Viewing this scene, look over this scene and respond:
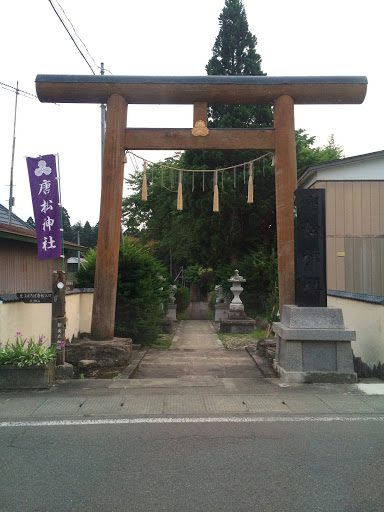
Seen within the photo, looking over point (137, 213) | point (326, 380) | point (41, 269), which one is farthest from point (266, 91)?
point (137, 213)

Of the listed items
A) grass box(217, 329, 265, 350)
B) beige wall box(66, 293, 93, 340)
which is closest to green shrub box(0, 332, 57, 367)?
beige wall box(66, 293, 93, 340)

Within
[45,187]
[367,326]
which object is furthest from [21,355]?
[367,326]

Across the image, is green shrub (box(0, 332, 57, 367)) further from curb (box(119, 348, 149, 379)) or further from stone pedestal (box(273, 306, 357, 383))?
stone pedestal (box(273, 306, 357, 383))

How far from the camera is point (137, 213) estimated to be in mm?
33188

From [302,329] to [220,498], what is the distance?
4.64 metres

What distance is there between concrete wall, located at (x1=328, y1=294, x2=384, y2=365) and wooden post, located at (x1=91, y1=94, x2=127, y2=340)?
17.1ft

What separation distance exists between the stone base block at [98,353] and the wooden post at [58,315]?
45.5 inches

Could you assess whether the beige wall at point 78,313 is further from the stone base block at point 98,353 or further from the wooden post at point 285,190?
the wooden post at point 285,190

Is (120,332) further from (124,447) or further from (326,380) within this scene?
(124,447)

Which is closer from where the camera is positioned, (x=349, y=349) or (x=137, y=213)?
(x=349, y=349)

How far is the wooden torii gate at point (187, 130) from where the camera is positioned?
9906mm

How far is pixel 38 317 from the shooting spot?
959cm

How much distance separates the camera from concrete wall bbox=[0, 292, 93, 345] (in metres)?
8.05

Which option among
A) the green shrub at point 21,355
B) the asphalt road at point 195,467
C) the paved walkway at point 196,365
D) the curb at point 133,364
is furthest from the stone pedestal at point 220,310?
the asphalt road at point 195,467
